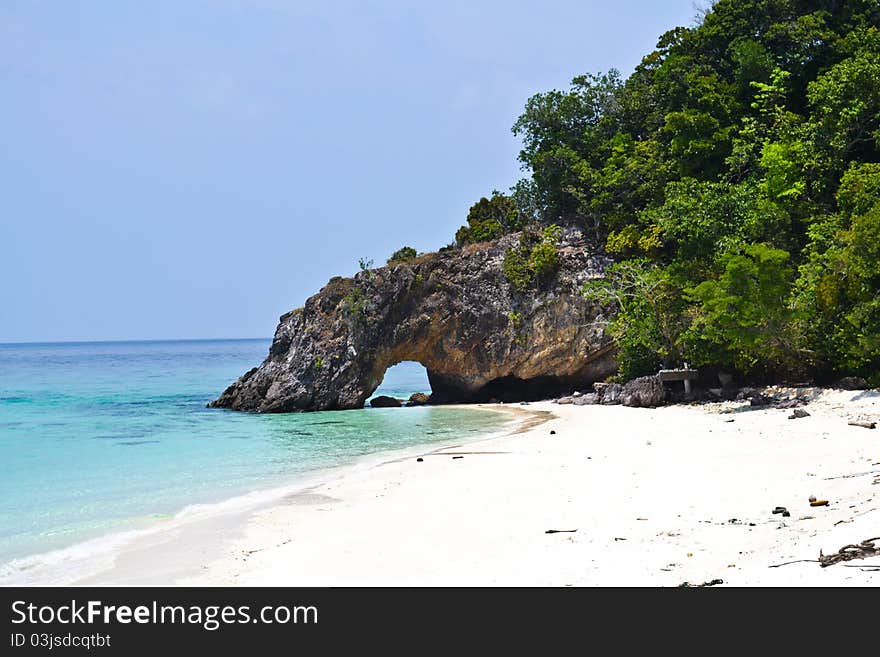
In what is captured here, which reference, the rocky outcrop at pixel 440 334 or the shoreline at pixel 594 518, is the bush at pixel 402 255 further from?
the shoreline at pixel 594 518

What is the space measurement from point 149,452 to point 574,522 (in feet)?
40.3

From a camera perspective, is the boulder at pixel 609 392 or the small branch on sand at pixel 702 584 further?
the boulder at pixel 609 392

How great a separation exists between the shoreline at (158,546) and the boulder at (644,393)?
12236mm

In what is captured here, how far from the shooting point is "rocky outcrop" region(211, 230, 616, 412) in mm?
27375

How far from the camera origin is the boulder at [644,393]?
20156 millimetres

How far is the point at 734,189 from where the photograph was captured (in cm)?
2200

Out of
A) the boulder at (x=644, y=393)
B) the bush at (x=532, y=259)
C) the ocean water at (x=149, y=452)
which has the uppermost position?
the bush at (x=532, y=259)

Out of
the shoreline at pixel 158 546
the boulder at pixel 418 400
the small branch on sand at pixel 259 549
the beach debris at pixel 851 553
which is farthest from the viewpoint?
the boulder at pixel 418 400

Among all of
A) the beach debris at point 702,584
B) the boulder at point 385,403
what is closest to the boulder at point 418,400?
the boulder at point 385,403

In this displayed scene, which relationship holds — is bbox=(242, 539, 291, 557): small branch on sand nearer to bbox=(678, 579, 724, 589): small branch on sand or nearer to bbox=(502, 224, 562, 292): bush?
bbox=(678, 579, 724, 589): small branch on sand

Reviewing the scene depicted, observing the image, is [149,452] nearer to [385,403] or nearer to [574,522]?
[574,522]

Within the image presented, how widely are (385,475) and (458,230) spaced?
21961mm

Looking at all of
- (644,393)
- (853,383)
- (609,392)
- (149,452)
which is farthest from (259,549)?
(609,392)

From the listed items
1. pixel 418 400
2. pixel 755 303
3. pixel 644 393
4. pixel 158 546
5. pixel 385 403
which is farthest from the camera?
pixel 418 400
